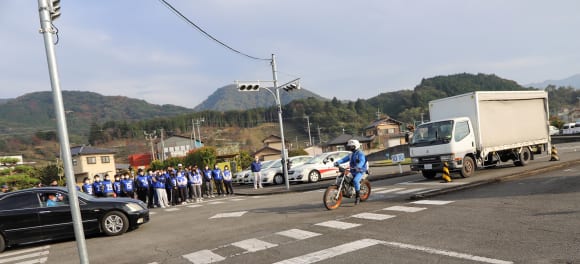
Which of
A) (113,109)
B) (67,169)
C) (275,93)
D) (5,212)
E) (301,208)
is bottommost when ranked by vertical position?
(301,208)

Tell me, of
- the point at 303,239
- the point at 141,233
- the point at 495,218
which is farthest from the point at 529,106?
the point at 141,233

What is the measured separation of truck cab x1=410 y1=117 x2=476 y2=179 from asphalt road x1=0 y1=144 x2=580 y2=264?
2234 millimetres

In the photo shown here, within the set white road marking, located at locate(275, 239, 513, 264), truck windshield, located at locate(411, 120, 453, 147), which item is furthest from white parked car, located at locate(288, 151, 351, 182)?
white road marking, located at locate(275, 239, 513, 264)

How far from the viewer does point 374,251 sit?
20.1ft

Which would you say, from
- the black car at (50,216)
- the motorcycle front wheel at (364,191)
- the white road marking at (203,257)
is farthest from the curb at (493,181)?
the black car at (50,216)

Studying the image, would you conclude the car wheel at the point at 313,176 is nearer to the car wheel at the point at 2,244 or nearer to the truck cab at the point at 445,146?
the truck cab at the point at 445,146

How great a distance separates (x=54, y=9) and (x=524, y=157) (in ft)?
56.9

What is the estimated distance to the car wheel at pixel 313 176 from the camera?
20503 mm

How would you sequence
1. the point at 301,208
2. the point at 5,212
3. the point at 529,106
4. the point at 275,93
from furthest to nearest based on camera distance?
the point at 275,93 < the point at 529,106 < the point at 301,208 < the point at 5,212

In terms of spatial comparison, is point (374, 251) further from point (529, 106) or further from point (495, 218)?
point (529, 106)

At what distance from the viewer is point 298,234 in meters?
7.73

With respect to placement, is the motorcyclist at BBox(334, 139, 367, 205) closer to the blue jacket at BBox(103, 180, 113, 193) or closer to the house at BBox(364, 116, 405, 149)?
the blue jacket at BBox(103, 180, 113, 193)

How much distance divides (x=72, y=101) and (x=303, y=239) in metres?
222

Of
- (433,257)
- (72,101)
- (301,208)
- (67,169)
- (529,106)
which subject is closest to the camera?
(67,169)
